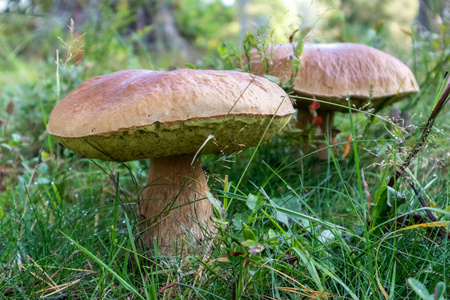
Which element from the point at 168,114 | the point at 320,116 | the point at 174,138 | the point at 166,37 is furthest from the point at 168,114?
the point at 166,37

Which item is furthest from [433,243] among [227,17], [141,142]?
[227,17]

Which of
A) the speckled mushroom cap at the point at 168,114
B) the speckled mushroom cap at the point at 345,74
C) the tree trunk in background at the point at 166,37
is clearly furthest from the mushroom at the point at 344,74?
the tree trunk in background at the point at 166,37

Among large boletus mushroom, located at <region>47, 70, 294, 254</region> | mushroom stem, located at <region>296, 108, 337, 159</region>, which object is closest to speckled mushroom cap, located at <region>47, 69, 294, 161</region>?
large boletus mushroom, located at <region>47, 70, 294, 254</region>

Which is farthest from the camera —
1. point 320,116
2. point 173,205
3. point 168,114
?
point 320,116

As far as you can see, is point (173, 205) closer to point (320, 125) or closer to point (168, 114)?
point (168, 114)

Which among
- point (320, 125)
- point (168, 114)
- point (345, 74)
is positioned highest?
point (168, 114)

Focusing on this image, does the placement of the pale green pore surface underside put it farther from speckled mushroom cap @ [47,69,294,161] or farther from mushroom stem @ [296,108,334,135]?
mushroom stem @ [296,108,334,135]

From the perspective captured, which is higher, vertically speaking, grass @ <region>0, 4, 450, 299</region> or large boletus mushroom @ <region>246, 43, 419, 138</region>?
large boletus mushroom @ <region>246, 43, 419, 138</region>
